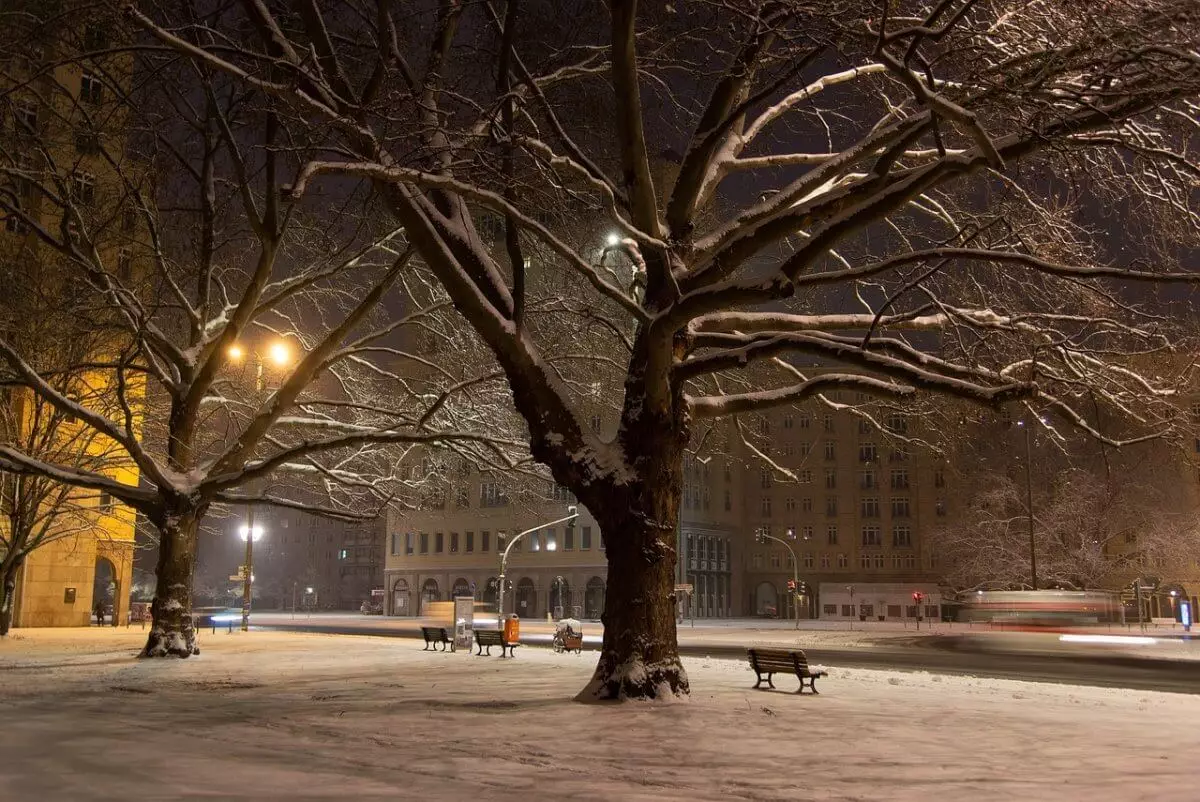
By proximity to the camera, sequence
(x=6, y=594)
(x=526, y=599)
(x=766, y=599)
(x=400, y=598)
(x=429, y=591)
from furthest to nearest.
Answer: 1. (x=766, y=599)
2. (x=400, y=598)
3. (x=429, y=591)
4. (x=526, y=599)
5. (x=6, y=594)

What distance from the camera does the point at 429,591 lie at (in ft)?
294

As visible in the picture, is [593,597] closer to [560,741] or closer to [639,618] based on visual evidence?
[639,618]

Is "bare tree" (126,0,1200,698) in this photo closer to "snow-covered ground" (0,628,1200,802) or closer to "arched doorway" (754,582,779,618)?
"snow-covered ground" (0,628,1200,802)

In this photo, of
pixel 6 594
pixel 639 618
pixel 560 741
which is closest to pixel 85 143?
pixel 639 618

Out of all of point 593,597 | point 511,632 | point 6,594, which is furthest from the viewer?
point 593,597

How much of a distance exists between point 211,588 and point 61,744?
144777mm

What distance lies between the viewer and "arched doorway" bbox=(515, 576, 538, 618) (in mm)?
82625

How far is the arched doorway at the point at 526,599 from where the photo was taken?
3253 inches

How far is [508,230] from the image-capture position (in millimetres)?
13336

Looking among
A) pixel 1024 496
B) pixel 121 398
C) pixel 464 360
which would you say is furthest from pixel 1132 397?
pixel 1024 496

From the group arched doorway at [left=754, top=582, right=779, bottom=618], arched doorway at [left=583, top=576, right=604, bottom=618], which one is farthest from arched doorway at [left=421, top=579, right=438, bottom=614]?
arched doorway at [left=754, top=582, right=779, bottom=618]

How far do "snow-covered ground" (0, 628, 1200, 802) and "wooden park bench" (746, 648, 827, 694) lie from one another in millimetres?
417

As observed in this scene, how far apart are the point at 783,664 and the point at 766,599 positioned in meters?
92.2

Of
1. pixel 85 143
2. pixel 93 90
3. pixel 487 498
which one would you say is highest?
pixel 93 90
